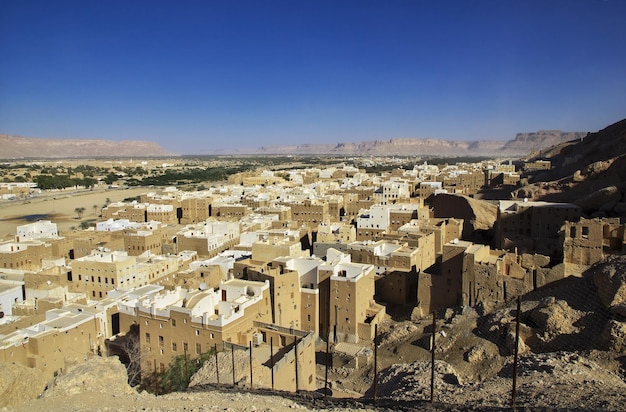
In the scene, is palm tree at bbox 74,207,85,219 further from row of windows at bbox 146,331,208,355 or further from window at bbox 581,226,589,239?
window at bbox 581,226,589,239

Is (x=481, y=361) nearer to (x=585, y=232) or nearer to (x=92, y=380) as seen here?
(x=585, y=232)

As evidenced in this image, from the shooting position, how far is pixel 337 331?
2152 centimetres

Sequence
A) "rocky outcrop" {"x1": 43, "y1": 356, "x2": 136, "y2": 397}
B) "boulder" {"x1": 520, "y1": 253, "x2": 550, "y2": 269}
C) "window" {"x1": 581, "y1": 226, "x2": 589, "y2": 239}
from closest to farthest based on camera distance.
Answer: "rocky outcrop" {"x1": 43, "y1": 356, "x2": 136, "y2": 397}, "window" {"x1": 581, "y1": 226, "x2": 589, "y2": 239}, "boulder" {"x1": 520, "y1": 253, "x2": 550, "y2": 269}

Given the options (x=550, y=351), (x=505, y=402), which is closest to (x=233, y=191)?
(x=550, y=351)

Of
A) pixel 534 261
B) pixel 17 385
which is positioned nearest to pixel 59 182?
pixel 534 261

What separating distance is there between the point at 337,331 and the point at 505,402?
10.5 m

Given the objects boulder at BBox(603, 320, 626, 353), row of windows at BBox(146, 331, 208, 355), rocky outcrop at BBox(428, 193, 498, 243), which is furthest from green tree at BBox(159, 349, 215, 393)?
rocky outcrop at BBox(428, 193, 498, 243)

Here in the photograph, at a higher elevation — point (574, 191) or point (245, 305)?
point (574, 191)

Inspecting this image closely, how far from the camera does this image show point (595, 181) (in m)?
33.5

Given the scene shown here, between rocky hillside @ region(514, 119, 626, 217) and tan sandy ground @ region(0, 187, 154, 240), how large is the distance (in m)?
43.9

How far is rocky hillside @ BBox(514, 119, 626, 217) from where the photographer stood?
1148 inches

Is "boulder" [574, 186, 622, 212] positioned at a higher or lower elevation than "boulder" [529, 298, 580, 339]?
higher

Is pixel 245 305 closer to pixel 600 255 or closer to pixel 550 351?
pixel 550 351

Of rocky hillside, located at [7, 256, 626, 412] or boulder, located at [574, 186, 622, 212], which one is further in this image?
boulder, located at [574, 186, 622, 212]
